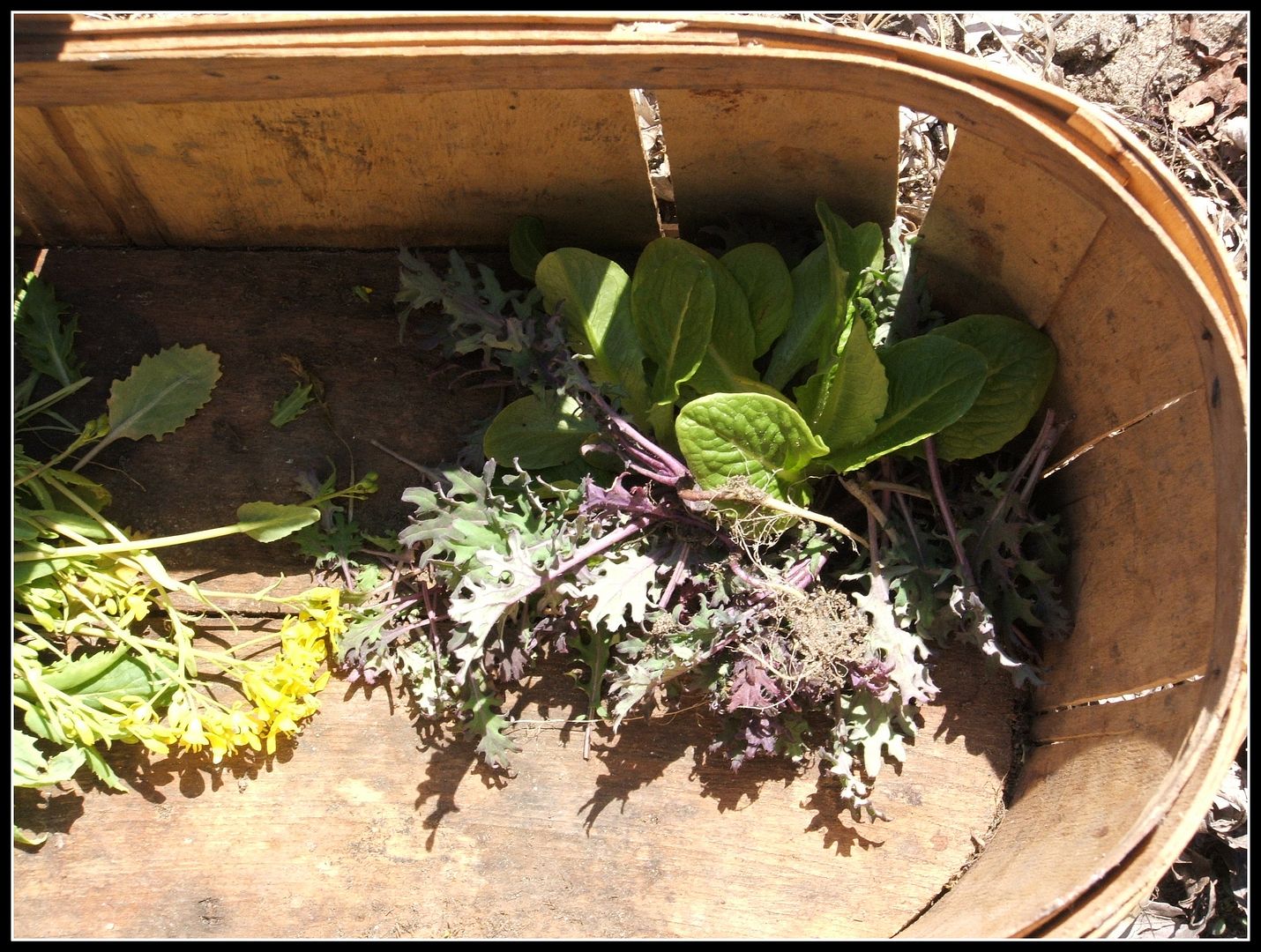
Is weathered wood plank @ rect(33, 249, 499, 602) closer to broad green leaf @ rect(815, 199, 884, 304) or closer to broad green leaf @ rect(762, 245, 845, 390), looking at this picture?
broad green leaf @ rect(762, 245, 845, 390)

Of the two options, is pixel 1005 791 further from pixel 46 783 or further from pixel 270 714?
pixel 46 783

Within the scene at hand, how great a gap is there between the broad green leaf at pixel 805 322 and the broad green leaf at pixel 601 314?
257mm

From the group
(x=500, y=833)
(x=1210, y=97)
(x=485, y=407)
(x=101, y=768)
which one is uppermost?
(x=1210, y=97)

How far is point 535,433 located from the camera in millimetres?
1922

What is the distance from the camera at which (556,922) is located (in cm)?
189

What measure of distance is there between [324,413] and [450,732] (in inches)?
28.2

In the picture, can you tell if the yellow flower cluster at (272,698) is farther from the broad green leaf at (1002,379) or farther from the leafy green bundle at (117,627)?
the broad green leaf at (1002,379)

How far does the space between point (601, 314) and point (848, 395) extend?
0.49m

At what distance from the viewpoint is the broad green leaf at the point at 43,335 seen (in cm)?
209

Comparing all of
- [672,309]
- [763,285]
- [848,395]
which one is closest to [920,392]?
[848,395]

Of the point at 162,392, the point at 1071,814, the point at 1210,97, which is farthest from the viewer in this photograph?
the point at 1210,97

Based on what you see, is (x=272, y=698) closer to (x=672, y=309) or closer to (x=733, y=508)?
(x=733, y=508)

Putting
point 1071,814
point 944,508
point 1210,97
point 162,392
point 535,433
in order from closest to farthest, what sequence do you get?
1. point 1071,814
2. point 944,508
3. point 535,433
4. point 162,392
5. point 1210,97

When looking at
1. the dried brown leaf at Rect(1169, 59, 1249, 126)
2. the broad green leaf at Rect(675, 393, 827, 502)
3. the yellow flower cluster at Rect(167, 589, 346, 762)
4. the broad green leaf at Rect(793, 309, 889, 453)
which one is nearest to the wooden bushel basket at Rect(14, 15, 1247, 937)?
the yellow flower cluster at Rect(167, 589, 346, 762)
